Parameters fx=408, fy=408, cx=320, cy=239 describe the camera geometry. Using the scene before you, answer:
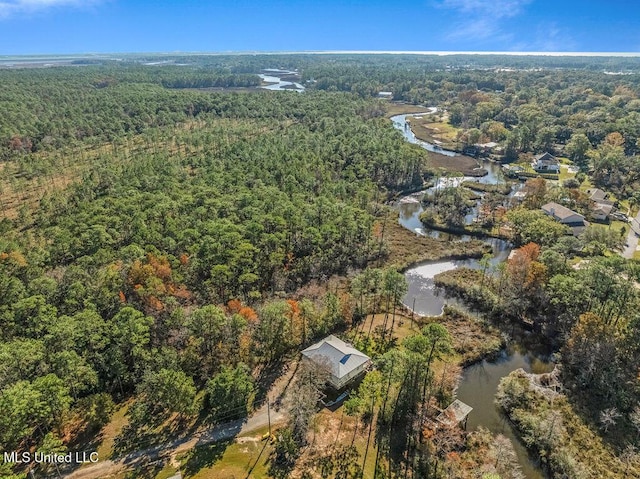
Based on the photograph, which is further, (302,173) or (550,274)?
(302,173)

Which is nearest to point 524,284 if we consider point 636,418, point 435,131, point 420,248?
point 636,418

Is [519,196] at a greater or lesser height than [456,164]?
greater

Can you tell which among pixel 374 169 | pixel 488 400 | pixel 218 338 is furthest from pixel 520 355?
pixel 374 169

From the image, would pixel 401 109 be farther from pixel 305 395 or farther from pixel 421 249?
pixel 305 395

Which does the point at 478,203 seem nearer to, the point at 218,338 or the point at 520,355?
the point at 520,355

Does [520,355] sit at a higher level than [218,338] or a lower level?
lower

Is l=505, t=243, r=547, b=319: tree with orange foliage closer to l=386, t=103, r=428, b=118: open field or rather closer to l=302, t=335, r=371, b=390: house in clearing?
l=302, t=335, r=371, b=390: house in clearing

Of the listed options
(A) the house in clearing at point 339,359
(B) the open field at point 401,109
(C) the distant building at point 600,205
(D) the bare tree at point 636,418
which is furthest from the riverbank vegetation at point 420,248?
(B) the open field at point 401,109
